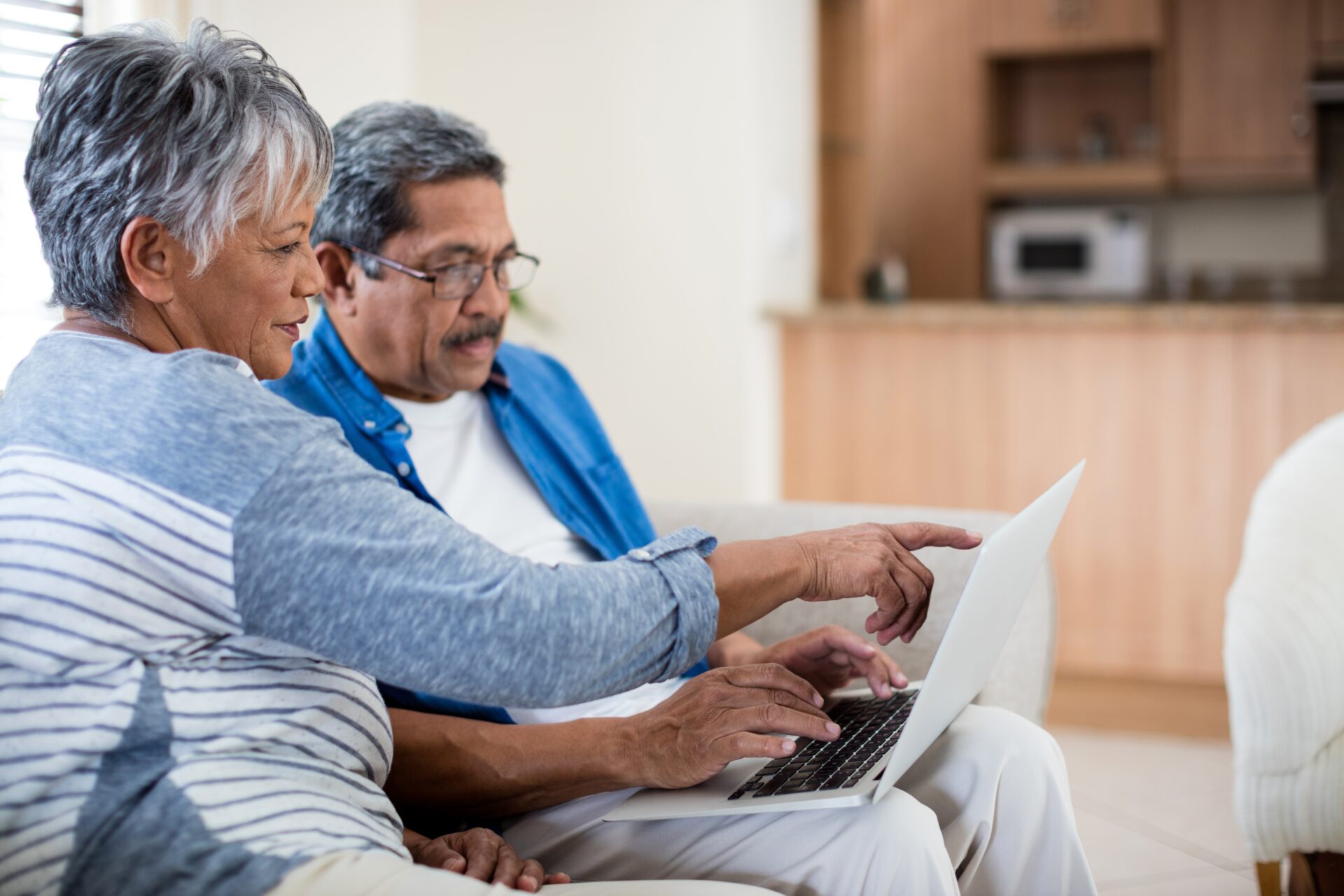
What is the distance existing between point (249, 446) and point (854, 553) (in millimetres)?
511

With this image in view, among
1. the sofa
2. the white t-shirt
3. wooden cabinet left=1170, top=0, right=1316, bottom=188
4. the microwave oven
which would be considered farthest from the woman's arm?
wooden cabinet left=1170, top=0, right=1316, bottom=188

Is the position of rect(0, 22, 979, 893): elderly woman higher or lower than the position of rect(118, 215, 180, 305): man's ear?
lower

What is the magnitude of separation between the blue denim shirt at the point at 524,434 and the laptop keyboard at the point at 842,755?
268 mm

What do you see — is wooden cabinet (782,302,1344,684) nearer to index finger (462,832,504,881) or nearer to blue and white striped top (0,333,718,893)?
index finger (462,832,504,881)

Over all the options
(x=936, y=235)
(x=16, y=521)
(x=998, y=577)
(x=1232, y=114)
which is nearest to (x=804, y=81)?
(x=936, y=235)

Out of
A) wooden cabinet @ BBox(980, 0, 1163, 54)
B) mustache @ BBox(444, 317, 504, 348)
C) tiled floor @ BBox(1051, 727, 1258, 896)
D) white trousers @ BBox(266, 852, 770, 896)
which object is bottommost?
tiled floor @ BBox(1051, 727, 1258, 896)

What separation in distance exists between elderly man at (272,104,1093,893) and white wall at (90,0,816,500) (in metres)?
1.54

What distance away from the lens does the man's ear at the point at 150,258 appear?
0.93 metres

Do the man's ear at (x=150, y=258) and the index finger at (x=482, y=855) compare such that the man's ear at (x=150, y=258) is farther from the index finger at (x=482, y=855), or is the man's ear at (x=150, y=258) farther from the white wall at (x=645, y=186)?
the white wall at (x=645, y=186)

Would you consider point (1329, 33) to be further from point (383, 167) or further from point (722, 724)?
point (722, 724)

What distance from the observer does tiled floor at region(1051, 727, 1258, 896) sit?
2.20 m

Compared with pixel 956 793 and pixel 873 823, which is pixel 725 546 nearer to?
pixel 873 823

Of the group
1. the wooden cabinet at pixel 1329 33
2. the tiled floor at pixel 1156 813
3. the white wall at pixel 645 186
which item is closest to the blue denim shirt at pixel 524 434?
the tiled floor at pixel 1156 813

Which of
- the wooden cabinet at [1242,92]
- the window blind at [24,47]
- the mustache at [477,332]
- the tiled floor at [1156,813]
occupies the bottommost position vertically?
the tiled floor at [1156,813]
